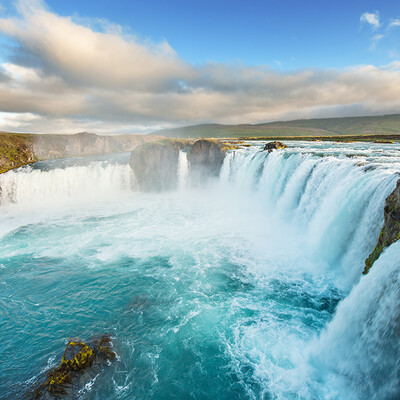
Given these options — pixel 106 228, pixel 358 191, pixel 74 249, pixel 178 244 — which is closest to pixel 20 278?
pixel 74 249

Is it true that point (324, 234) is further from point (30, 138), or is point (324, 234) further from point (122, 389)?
point (30, 138)

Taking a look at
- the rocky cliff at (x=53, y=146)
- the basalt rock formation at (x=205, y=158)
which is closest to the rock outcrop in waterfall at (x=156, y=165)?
the basalt rock formation at (x=205, y=158)

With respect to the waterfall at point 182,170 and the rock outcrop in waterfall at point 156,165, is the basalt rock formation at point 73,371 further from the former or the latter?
the rock outcrop in waterfall at point 156,165

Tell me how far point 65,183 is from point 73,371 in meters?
38.7

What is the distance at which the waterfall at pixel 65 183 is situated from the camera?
37844 mm

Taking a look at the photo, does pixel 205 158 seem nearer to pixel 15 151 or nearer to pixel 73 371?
pixel 73 371

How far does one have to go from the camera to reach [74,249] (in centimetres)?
1969

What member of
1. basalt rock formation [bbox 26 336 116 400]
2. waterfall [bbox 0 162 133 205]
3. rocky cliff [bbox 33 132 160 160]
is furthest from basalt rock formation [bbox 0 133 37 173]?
basalt rock formation [bbox 26 336 116 400]

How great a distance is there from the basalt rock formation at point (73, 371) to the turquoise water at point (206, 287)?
34cm

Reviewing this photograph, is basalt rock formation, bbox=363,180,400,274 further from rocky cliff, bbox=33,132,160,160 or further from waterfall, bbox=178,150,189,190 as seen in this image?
rocky cliff, bbox=33,132,160,160

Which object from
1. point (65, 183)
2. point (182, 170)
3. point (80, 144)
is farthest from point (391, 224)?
point (80, 144)

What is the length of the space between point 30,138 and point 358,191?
293 feet

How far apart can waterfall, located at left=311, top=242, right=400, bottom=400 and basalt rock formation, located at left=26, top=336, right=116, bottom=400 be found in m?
8.12

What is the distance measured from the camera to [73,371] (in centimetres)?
827
